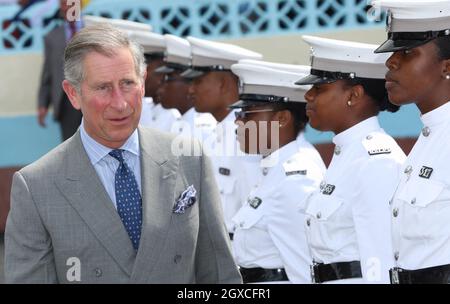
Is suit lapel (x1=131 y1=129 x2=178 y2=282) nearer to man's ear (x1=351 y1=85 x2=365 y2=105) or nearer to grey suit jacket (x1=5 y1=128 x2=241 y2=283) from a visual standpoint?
grey suit jacket (x1=5 y1=128 x2=241 y2=283)

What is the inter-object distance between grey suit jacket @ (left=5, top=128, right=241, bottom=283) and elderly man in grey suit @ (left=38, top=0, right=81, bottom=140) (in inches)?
249

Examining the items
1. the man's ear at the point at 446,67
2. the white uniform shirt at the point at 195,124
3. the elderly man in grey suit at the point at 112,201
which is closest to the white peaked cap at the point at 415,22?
the man's ear at the point at 446,67

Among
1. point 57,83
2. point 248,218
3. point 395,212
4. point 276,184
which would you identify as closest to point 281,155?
point 276,184

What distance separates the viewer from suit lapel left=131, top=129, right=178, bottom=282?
3398mm

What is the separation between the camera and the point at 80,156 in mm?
3510

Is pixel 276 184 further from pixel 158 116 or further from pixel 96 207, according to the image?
pixel 158 116

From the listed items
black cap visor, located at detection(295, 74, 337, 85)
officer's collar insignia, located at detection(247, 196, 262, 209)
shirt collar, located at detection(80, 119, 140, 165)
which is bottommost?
officer's collar insignia, located at detection(247, 196, 262, 209)

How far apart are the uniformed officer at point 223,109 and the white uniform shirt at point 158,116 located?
803 mm

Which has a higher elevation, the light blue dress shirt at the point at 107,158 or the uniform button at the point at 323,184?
the light blue dress shirt at the point at 107,158

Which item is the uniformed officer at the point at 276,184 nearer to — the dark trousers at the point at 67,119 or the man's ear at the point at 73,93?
the man's ear at the point at 73,93

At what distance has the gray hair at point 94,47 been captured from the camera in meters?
3.46

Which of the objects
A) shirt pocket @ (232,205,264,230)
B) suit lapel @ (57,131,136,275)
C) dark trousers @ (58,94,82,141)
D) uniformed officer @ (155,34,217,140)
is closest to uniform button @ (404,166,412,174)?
shirt pocket @ (232,205,264,230)

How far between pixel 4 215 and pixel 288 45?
3.20 m

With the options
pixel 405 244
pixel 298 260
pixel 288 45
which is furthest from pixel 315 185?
pixel 288 45
